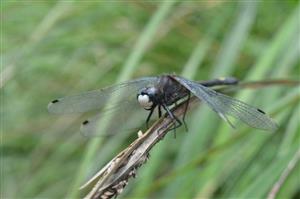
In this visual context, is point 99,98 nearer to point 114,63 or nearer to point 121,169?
point 121,169

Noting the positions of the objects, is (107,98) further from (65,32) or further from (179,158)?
(65,32)

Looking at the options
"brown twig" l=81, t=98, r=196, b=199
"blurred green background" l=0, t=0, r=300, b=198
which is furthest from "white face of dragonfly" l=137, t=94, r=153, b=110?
"blurred green background" l=0, t=0, r=300, b=198

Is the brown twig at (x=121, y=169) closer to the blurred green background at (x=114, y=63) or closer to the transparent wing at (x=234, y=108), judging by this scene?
the transparent wing at (x=234, y=108)

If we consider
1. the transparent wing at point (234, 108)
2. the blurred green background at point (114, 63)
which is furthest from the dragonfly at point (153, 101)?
the blurred green background at point (114, 63)

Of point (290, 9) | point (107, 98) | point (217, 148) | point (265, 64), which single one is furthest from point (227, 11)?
point (107, 98)

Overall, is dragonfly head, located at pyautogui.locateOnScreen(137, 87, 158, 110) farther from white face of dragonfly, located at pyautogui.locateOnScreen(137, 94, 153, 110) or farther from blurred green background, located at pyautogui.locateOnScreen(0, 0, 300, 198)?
blurred green background, located at pyautogui.locateOnScreen(0, 0, 300, 198)

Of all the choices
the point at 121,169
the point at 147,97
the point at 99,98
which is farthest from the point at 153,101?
the point at 121,169
